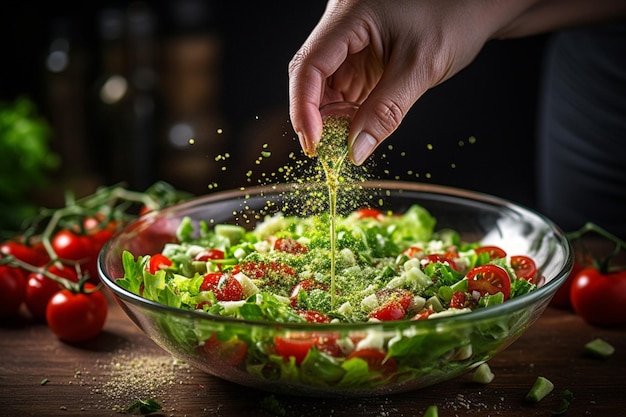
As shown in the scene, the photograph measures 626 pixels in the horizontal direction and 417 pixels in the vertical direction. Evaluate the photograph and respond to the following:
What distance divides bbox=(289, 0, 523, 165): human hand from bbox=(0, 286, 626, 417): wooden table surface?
50 centimetres

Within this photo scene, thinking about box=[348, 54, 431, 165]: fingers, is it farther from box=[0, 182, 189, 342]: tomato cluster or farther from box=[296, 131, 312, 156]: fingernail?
box=[0, 182, 189, 342]: tomato cluster

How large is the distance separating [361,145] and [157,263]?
57 cm

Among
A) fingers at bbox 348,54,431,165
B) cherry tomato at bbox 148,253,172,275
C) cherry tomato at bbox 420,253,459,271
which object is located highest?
fingers at bbox 348,54,431,165

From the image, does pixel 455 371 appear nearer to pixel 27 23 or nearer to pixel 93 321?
pixel 93 321

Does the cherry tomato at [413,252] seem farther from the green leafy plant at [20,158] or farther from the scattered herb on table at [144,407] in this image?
the green leafy plant at [20,158]

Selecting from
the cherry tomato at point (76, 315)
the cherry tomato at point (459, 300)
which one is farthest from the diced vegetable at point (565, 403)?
the cherry tomato at point (76, 315)

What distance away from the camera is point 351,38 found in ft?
5.76

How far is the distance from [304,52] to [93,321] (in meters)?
A: 0.82

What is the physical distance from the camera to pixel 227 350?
60.0 inches

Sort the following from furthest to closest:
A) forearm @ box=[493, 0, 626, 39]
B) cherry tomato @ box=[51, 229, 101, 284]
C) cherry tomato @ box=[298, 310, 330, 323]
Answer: cherry tomato @ box=[51, 229, 101, 284], forearm @ box=[493, 0, 626, 39], cherry tomato @ box=[298, 310, 330, 323]

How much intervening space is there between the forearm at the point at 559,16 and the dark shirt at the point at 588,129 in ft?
1.58

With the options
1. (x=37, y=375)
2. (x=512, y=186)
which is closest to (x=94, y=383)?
(x=37, y=375)

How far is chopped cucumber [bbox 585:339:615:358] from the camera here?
1884mm

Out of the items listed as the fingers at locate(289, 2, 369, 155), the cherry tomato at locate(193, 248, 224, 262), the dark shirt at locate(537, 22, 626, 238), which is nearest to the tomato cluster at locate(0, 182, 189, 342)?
the cherry tomato at locate(193, 248, 224, 262)
